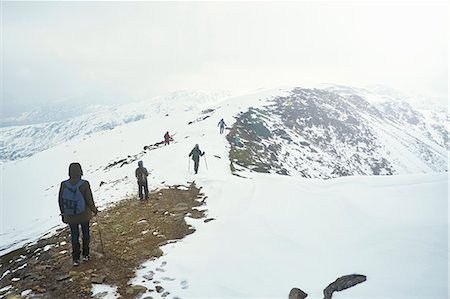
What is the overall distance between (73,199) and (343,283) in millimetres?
6614

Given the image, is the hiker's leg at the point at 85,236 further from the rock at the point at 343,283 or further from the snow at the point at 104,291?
Result: the rock at the point at 343,283

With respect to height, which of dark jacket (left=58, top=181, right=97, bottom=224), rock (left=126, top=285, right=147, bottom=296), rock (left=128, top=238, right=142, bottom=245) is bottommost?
rock (left=128, top=238, right=142, bottom=245)

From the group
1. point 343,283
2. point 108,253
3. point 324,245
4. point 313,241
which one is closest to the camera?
point 343,283

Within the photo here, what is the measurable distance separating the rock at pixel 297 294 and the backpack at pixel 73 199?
5517 millimetres

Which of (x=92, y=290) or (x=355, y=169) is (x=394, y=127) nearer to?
(x=355, y=169)

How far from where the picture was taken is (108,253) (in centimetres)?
941

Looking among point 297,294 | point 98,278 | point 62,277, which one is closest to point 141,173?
point 62,277

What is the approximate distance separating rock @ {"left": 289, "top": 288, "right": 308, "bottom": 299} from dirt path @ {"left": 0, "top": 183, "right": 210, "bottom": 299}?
11.3ft

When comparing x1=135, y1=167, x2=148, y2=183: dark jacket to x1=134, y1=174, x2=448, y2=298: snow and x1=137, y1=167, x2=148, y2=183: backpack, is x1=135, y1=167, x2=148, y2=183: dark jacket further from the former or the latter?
x1=134, y1=174, x2=448, y2=298: snow

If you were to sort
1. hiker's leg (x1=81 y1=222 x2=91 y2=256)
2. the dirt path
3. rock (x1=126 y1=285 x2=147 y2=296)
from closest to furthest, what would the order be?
rock (x1=126 y1=285 x2=147 y2=296) → the dirt path → hiker's leg (x1=81 y1=222 x2=91 y2=256)

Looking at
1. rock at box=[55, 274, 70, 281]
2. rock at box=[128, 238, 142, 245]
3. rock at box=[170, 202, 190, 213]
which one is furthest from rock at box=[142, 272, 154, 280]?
rock at box=[170, 202, 190, 213]

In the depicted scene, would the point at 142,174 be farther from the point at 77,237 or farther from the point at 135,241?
the point at 77,237

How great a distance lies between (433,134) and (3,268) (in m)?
111

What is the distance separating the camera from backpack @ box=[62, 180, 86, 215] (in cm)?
792
